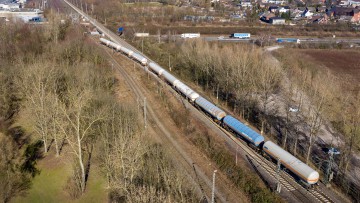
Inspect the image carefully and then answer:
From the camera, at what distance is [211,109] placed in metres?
49.3

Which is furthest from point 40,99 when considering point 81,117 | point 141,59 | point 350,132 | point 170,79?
point 350,132

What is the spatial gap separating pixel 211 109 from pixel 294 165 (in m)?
18.0

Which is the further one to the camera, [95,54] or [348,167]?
[95,54]

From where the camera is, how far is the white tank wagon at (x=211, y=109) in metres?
47.7

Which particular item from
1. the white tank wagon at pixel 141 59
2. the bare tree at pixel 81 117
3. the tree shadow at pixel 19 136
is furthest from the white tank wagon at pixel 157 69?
the tree shadow at pixel 19 136

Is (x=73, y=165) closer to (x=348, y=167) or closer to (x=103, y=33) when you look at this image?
(x=348, y=167)

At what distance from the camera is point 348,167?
39.8 m

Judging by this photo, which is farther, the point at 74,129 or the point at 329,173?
the point at 74,129

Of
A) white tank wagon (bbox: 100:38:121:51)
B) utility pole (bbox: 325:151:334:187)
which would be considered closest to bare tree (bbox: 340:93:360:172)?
utility pole (bbox: 325:151:334:187)

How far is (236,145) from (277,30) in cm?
10567

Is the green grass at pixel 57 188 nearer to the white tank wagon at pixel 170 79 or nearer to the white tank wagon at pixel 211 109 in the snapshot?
the white tank wagon at pixel 211 109

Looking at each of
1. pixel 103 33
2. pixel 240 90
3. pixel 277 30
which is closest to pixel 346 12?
pixel 277 30

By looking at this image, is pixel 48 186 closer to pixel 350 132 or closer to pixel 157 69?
pixel 350 132

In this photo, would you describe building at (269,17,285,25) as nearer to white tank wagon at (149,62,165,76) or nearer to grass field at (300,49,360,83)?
grass field at (300,49,360,83)
